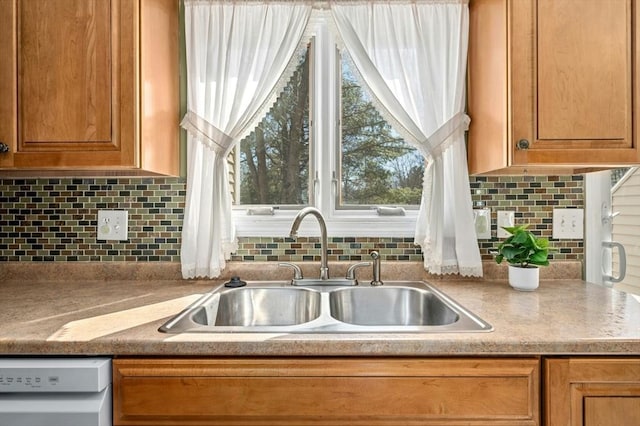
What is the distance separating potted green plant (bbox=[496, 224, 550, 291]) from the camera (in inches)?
57.4

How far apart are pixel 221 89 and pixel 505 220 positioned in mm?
1325

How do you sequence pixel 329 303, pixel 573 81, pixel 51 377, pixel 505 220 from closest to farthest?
pixel 51 377 < pixel 573 81 < pixel 329 303 < pixel 505 220

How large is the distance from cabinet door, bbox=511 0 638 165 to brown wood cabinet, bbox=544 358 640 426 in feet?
2.26

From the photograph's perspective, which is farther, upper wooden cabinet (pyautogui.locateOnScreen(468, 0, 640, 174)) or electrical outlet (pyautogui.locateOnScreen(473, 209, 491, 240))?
electrical outlet (pyautogui.locateOnScreen(473, 209, 491, 240))

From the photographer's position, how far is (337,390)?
99cm

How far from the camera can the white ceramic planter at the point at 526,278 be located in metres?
1.46

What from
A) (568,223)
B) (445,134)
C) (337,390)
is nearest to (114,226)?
(337,390)

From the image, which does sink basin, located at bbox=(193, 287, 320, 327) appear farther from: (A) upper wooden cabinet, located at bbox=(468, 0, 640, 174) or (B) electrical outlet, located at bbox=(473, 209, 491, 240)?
(A) upper wooden cabinet, located at bbox=(468, 0, 640, 174)

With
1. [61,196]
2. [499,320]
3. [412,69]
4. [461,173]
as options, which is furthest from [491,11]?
[61,196]

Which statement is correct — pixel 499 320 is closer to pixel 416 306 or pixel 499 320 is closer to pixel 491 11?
pixel 416 306

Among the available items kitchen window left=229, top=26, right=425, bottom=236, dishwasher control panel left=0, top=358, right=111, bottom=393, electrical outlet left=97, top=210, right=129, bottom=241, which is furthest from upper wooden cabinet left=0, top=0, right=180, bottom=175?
dishwasher control panel left=0, top=358, right=111, bottom=393

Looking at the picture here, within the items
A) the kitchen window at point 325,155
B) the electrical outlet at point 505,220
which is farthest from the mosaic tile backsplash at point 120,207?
the kitchen window at point 325,155

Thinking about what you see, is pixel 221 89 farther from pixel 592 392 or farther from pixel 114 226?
pixel 592 392

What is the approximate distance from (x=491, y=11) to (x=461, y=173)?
61 centimetres
